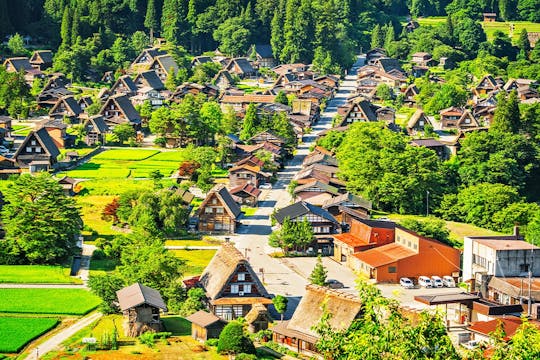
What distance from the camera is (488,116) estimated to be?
6981cm

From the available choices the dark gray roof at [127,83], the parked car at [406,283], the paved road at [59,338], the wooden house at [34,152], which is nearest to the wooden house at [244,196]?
the wooden house at [34,152]

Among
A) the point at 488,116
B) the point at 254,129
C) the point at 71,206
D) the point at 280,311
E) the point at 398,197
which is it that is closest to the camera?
the point at 280,311

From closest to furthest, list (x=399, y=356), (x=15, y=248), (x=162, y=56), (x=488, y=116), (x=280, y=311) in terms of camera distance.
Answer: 1. (x=399, y=356)
2. (x=280, y=311)
3. (x=15, y=248)
4. (x=488, y=116)
5. (x=162, y=56)

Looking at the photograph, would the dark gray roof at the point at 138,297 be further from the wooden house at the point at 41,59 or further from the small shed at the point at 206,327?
the wooden house at the point at 41,59

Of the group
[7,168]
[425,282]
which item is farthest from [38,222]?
[7,168]

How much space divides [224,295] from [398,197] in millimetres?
18177

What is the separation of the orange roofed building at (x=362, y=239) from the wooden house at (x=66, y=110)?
1242 inches

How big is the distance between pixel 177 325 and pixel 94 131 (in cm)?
3371

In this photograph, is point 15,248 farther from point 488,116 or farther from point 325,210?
point 488,116

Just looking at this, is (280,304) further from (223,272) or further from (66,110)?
(66,110)

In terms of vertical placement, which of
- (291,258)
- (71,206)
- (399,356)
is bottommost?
(291,258)

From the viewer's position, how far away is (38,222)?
38.6 meters

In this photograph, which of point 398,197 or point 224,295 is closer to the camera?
point 224,295

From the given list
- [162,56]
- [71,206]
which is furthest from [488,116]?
[71,206]
